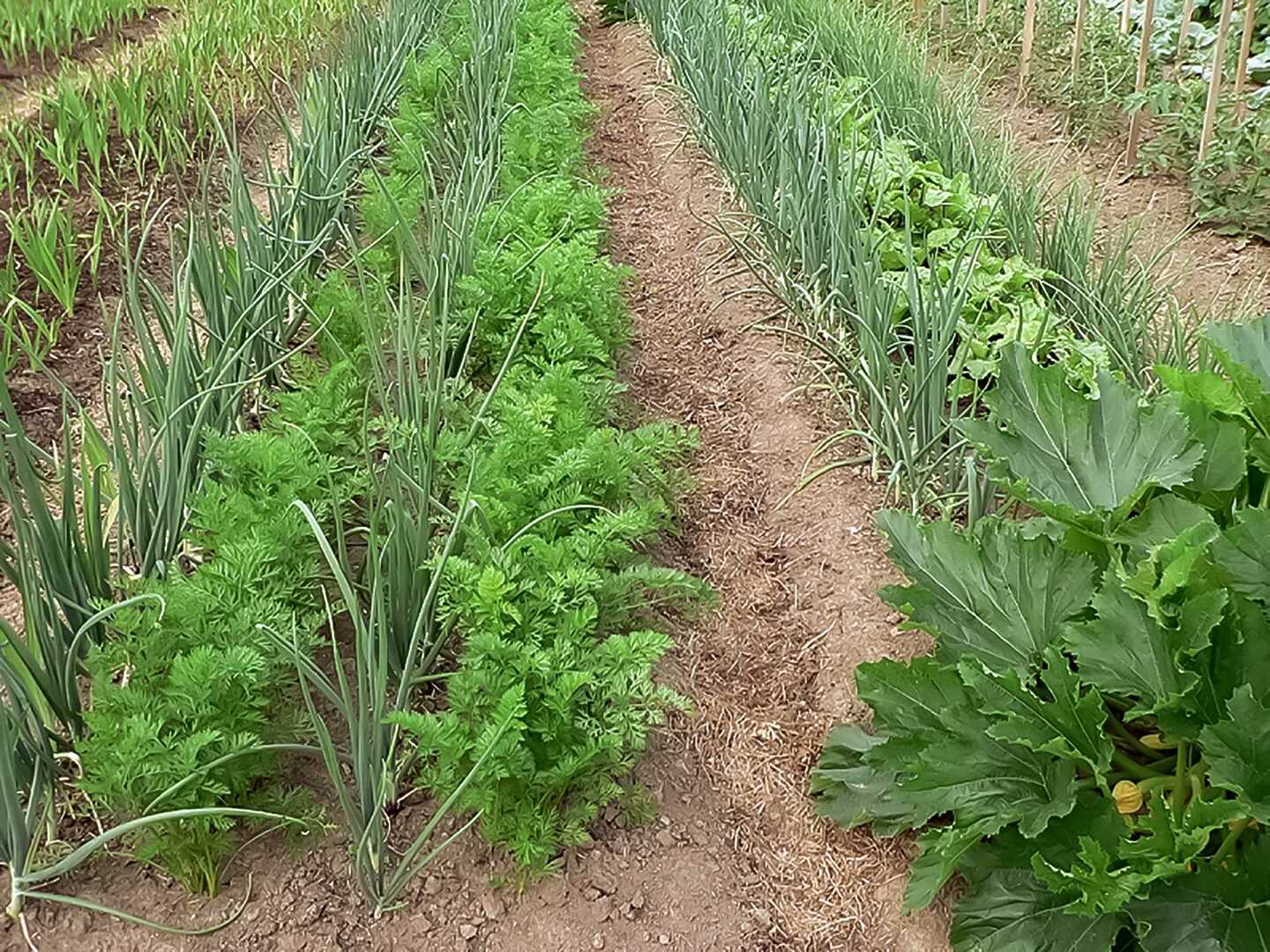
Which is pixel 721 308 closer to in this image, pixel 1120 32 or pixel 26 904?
pixel 26 904

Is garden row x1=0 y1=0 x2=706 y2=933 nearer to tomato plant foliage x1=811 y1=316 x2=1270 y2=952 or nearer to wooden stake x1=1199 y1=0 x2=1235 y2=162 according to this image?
tomato plant foliage x1=811 y1=316 x2=1270 y2=952

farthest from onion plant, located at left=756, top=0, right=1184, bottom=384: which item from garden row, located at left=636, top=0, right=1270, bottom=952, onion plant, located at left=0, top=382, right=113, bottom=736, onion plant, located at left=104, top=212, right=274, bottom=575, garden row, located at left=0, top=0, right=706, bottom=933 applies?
onion plant, located at left=0, top=382, right=113, bottom=736

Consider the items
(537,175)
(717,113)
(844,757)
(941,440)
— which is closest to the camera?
(844,757)

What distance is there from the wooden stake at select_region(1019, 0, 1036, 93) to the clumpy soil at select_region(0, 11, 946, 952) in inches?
109

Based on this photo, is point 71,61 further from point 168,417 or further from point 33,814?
point 33,814

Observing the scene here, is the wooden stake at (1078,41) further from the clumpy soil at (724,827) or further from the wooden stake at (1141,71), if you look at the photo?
the clumpy soil at (724,827)

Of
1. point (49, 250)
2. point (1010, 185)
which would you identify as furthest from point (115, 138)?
point (1010, 185)

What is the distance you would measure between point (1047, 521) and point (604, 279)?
1183 millimetres

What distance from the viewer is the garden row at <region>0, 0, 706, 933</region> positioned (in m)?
1.25

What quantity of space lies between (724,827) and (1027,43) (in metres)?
4.11

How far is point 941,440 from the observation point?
1.92 meters

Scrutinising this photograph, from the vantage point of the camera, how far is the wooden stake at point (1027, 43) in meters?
4.43

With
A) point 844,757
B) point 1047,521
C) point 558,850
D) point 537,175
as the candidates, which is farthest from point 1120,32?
point 558,850

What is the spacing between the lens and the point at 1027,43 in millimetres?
4516
